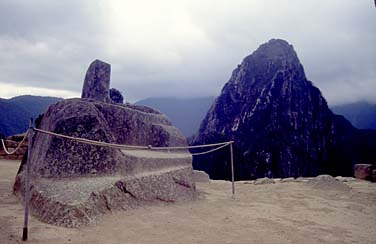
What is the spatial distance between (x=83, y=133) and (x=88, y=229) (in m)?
2.20

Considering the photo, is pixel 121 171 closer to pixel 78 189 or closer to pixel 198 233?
pixel 78 189

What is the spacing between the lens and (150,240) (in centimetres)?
400

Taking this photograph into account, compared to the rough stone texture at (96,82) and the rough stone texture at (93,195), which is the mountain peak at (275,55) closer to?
the rough stone texture at (96,82)

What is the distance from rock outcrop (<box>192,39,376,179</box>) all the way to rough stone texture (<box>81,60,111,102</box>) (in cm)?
3948

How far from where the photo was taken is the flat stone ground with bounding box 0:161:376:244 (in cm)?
404

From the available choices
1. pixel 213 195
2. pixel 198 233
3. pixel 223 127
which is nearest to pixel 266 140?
pixel 223 127

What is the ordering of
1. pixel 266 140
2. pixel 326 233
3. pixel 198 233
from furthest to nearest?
pixel 266 140
pixel 326 233
pixel 198 233

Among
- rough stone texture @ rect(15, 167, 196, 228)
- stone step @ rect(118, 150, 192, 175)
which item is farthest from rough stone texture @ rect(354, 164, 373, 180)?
rough stone texture @ rect(15, 167, 196, 228)

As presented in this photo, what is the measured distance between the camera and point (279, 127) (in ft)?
185

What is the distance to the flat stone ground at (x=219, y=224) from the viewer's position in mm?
4039

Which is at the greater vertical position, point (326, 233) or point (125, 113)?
point (125, 113)

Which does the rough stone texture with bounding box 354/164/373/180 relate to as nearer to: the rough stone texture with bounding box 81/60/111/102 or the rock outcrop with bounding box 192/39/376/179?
the rough stone texture with bounding box 81/60/111/102

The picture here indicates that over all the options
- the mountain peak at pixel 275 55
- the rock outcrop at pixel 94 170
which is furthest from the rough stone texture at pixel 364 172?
the mountain peak at pixel 275 55

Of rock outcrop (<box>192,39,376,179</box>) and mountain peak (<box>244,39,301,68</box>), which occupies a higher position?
mountain peak (<box>244,39,301,68</box>)
